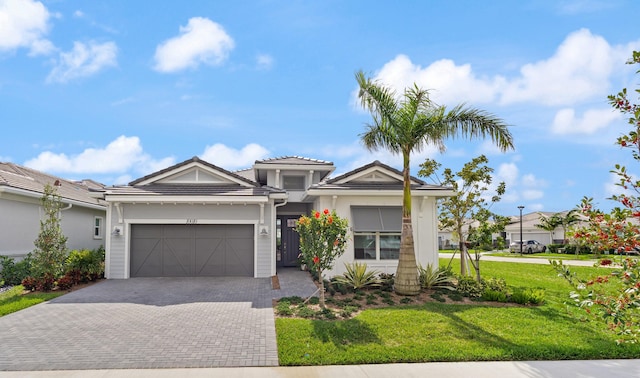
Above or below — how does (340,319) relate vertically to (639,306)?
below

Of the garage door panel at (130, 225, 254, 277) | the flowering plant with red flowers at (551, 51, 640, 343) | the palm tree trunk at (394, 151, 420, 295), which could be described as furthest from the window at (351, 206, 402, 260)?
the flowering plant with red flowers at (551, 51, 640, 343)

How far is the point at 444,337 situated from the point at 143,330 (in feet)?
23.4

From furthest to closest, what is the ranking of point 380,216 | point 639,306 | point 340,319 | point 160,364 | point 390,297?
point 380,216, point 390,297, point 340,319, point 160,364, point 639,306

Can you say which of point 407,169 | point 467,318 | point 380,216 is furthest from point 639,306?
point 380,216

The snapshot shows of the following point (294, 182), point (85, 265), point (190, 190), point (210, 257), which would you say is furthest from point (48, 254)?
point (294, 182)

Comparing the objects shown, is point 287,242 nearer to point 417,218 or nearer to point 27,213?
point 417,218

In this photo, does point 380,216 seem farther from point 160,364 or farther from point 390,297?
point 160,364

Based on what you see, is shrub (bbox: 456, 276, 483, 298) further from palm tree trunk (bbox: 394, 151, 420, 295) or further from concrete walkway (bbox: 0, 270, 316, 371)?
concrete walkway (bbox: 0, 270, 316, 371)

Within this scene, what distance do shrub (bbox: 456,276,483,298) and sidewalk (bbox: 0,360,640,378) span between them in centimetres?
531

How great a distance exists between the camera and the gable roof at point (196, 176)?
693 inches

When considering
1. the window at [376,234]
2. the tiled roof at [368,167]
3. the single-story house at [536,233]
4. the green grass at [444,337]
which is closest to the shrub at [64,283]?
the green grass at [444,337]

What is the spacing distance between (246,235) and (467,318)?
9.90 metres

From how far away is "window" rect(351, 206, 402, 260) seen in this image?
15836 mm

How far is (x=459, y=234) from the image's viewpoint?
55.7 ft
